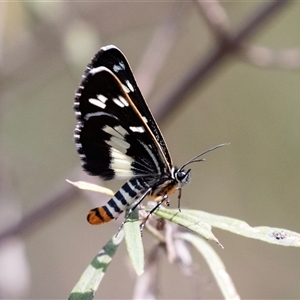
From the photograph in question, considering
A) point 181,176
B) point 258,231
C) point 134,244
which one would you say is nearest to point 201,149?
point 181,176

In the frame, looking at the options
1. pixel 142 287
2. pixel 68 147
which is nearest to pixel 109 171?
pixel 142 287

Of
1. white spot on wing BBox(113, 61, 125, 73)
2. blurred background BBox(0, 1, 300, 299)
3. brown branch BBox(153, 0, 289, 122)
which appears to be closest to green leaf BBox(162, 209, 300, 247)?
white spot on wing BBox(113, 61, 125, 73)

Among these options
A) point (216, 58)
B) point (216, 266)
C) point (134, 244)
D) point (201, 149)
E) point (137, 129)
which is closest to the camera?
point (134, 244)

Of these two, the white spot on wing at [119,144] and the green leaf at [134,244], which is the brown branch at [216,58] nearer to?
the white spot on wing at [119,144]

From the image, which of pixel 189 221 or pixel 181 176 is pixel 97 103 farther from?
pixel 189 221

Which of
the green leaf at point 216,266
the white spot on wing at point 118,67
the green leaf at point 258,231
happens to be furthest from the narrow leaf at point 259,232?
the white spot on wing at point 118,67

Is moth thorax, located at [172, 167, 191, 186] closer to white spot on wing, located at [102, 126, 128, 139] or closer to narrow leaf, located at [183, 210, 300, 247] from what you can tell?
white spot on wing, located at [102, 126, 128, 139]
